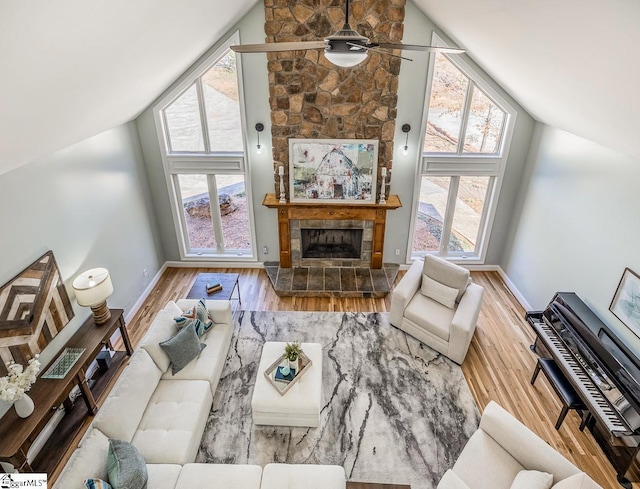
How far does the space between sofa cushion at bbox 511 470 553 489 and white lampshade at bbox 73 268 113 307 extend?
178 inches

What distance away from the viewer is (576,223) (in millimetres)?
4871

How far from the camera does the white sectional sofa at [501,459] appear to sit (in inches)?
119

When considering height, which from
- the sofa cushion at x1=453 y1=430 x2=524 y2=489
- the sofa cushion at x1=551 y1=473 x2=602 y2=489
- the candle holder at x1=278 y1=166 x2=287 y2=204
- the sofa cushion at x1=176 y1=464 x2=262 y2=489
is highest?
the candle holder at x1=278 y1=166 x2=287 y2=204

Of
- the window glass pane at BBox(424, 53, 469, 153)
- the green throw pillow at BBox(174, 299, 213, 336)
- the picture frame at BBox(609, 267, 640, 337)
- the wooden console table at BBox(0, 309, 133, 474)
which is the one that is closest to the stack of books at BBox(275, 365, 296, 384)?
the green throw pillow at BBox(174, 299, 213, 336)

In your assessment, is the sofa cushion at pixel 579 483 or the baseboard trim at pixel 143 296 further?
the baseboard trim at pixel 143 296

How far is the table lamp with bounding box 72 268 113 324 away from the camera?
167 inches

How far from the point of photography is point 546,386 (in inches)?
181

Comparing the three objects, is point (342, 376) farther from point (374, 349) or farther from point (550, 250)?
point (550, 250)

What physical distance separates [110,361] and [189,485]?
2321 millimetres

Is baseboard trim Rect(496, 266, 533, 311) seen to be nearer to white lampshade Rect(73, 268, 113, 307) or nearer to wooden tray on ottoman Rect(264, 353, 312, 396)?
wooden tray on ottoman Rect(264, 353, 312, 396)

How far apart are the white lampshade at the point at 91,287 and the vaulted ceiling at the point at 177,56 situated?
56.7 inches

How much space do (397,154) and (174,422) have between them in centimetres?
480

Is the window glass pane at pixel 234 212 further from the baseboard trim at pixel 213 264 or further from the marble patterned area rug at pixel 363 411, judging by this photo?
the marble patterned area rug at pixel 363 411

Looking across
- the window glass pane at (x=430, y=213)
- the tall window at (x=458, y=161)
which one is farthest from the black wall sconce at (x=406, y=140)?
the window glass pane at (x=430, y=213)
